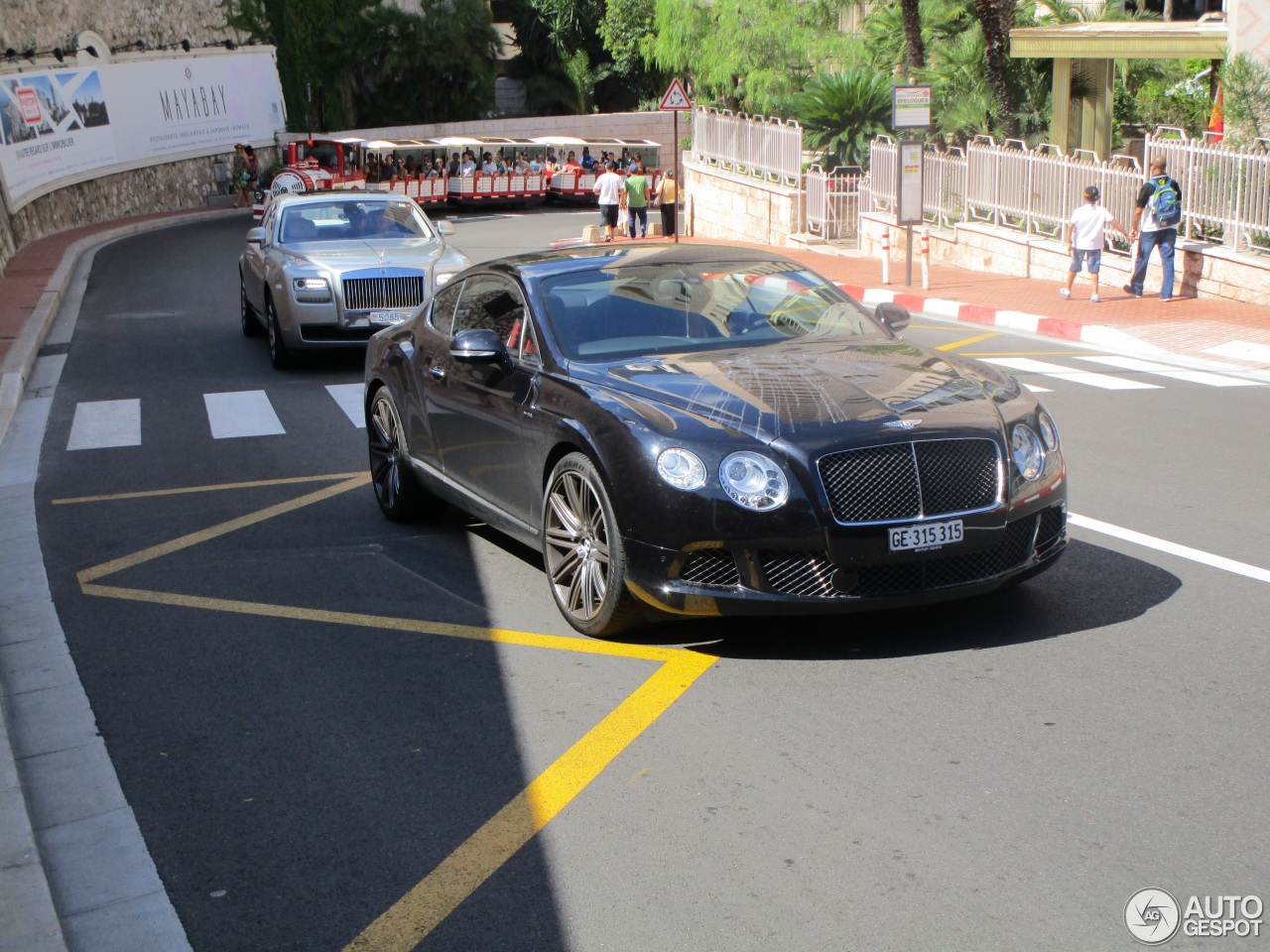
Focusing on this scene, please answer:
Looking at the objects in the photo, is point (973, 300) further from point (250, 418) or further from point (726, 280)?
point (726, 280)

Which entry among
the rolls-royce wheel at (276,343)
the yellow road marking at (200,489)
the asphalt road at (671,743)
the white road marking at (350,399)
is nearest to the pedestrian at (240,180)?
the rolls-royce wheel at (276,343)

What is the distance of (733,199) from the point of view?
112ft

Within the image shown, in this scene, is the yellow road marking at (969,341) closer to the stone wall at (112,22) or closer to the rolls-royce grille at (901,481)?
the rolls-royce grille at (901,481)

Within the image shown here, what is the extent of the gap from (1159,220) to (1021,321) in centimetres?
214

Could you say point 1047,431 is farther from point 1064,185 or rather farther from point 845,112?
point 845,112

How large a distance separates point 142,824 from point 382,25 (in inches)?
2315

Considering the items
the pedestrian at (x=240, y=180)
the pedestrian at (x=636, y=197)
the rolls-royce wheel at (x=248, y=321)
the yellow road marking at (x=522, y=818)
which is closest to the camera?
the yellow road marking at (x=522, y=818)

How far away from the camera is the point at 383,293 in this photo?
14.9 metres

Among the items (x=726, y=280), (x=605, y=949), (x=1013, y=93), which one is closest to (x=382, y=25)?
(x=1013, y=93)

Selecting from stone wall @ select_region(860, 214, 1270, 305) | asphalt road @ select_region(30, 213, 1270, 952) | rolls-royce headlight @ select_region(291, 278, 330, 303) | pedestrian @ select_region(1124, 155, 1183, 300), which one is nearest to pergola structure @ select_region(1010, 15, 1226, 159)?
stone wall @ select_region(860, 214, 1270, 305)

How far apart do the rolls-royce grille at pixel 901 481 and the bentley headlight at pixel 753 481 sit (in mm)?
172

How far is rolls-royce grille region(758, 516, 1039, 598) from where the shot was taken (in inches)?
220

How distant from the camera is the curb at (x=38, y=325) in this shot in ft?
47.0

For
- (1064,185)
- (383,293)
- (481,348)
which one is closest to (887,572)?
(481,348)
